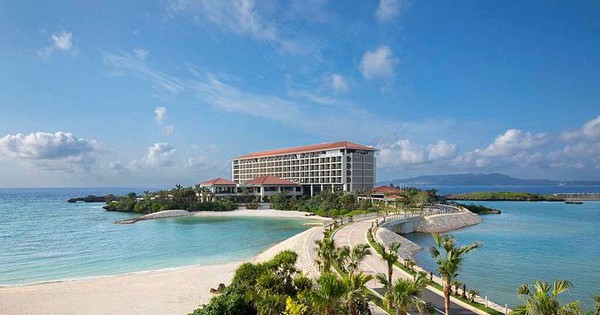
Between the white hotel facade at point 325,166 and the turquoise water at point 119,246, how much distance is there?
3114 centimetres

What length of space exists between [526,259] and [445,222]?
2347cm

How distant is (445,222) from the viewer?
184 feet

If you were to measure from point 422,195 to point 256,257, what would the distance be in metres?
44.9

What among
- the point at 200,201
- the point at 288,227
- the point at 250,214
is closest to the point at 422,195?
the point at 288,227

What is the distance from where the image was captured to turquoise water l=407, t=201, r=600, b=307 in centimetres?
2422

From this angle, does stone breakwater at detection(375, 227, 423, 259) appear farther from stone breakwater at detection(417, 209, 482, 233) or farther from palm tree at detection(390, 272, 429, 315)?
palm tree at detection(390, 272, 429, 315)

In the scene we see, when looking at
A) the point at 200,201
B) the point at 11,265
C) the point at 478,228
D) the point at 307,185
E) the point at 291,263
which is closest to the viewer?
the point at 291,263

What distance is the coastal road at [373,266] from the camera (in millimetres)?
17281

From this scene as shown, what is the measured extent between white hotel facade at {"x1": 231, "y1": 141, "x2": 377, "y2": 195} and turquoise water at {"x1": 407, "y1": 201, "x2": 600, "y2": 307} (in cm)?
4136

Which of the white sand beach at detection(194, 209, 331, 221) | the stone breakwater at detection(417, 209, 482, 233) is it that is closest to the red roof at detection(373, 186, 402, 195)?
the white sand beach at detection(194, 209, 331, 221)

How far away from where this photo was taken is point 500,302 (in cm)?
2091

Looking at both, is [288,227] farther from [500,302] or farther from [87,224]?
[500,302]

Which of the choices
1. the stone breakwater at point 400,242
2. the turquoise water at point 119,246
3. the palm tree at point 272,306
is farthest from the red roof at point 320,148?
the palm tree at point 272,306

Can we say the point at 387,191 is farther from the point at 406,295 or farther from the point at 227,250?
the point at 406,295
